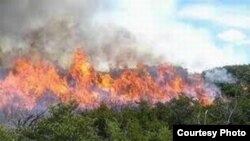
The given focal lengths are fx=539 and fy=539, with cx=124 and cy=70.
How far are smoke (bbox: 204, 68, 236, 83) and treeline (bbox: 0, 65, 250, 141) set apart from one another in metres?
3.34

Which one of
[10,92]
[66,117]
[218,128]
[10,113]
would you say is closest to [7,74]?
[10,92]

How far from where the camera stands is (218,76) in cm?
15925

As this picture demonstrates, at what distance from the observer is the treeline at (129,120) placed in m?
43.7

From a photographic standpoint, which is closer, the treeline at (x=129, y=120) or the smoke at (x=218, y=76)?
the treeline at (x=129, y=120)

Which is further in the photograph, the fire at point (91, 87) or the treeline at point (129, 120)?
the fire at point (91, 87)

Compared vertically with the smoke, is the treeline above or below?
below

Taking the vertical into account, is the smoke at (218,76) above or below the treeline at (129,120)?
above

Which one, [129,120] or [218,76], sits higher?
[218,76]

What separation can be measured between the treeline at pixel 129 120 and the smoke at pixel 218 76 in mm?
3338

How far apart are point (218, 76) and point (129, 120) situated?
276 ft

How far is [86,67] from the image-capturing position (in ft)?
385

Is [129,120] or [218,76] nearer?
[129,120]

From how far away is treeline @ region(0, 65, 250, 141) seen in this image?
43.7m

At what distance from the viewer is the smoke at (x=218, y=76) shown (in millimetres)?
150000
